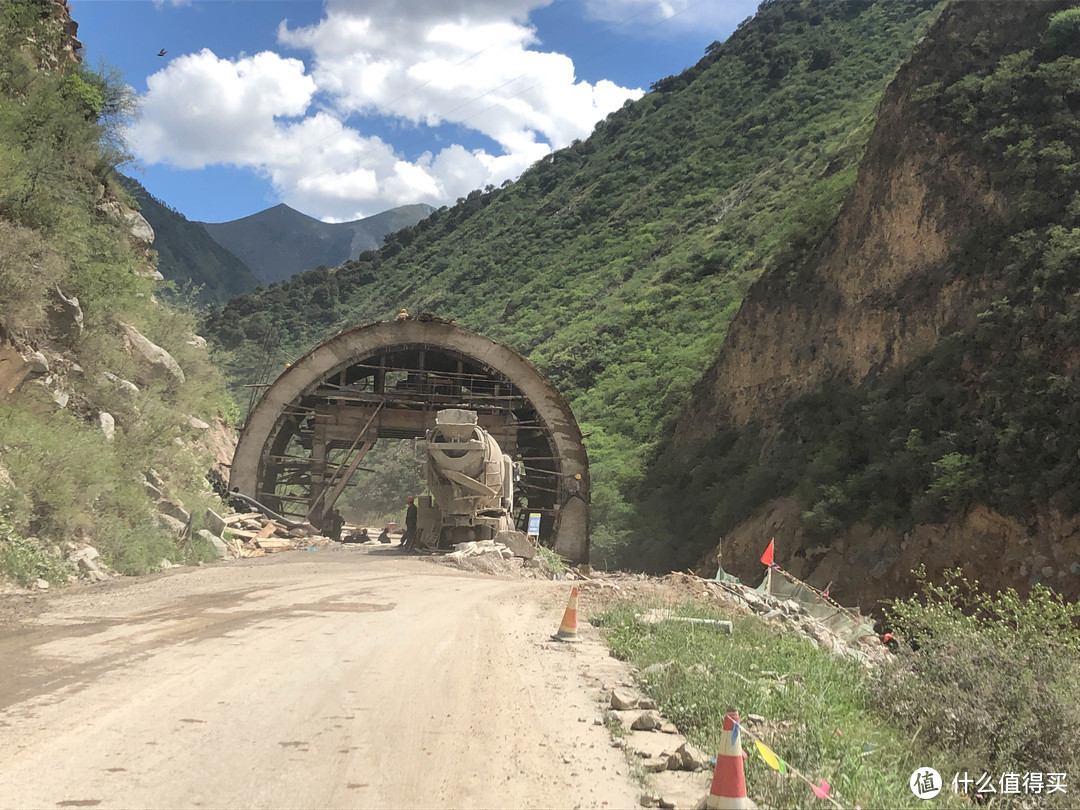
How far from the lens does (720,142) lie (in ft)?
230

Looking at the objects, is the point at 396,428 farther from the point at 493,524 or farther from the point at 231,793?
the point at 231,793

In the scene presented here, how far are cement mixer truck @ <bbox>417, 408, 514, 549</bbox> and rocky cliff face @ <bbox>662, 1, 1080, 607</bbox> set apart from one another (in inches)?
317

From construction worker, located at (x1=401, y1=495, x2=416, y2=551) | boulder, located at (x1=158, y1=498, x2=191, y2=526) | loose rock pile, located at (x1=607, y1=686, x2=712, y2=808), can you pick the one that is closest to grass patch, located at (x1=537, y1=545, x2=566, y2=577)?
construction worker, located at (x1=401, y1=495, x2=416, y2=551)

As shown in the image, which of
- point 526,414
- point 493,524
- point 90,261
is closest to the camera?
point 90,261

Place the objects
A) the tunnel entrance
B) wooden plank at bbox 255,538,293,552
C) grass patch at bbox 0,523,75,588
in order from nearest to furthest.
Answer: grass patch at bbox 0,523,75,588, wooden plank at bbox 255,538,293,552, the tunnel entrance

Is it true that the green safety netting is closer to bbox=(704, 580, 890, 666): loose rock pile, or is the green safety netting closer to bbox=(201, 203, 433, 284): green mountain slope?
bbox=(704, 580, 890, 666): loose rock pile

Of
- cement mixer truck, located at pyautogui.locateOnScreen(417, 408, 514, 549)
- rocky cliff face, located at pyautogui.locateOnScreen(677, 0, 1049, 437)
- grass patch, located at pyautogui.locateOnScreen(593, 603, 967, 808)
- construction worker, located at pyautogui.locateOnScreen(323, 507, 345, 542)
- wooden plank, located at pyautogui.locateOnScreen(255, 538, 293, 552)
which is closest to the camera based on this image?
grass patch, located at pyautogui.locateOnScreen(593, 603, 967, 808)

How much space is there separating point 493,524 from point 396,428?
1143cm

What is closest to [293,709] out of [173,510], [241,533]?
[173,510]

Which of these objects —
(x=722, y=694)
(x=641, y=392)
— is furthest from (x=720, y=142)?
(x=722, y=694)

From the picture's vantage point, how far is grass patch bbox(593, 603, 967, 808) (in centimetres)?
452

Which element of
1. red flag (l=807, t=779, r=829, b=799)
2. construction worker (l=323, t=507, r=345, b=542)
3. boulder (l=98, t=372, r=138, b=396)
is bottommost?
construction worker (l=323, t=507, r=345, b=542)

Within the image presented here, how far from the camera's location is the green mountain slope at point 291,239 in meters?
142

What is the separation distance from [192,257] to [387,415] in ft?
266
